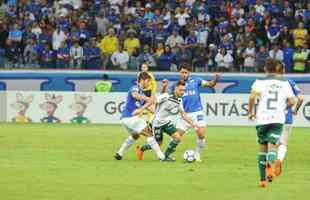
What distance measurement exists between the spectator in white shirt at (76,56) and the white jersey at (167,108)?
1496cm

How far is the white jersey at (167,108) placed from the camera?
20016mm

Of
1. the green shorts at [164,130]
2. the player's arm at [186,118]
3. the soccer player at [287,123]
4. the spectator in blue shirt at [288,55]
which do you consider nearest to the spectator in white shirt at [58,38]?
the spectator in blue shirt at [288,55]

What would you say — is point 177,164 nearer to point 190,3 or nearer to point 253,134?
point 253,134

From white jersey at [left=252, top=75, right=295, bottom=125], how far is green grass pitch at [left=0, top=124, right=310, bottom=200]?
114 centimetres

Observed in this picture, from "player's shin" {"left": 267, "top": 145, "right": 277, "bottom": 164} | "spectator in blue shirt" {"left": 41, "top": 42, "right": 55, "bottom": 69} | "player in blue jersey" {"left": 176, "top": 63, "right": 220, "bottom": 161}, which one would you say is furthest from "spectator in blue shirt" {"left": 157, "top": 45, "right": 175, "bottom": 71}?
"player's shin" {"left": 267, "top": 145, "right": 277, "bottom": 164}

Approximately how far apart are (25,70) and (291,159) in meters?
16.1

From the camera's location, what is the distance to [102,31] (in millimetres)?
36344

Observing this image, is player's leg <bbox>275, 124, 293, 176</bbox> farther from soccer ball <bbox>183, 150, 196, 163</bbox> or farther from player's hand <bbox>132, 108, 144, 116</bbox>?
player's hand <bbox>132, 108, 144, 116</bbox>

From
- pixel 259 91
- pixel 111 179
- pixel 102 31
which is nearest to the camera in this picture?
pixel 259 91

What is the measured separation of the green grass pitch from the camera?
14.3m

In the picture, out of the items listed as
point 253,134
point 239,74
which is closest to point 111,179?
point 253,134

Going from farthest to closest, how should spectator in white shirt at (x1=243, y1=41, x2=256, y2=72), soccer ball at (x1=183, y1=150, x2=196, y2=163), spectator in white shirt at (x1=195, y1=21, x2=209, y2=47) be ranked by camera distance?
spectator in white shirt at (x1=195, y1=21, x2=209, y2=47)
spectator in white shirt at (x1=243, y1=41, x2=256, y2=72)
soccer ball at (x1=183, y1=150, x2=196, y2=163)

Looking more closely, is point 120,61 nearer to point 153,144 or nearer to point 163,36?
point 163,36

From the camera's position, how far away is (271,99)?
15094 mm
